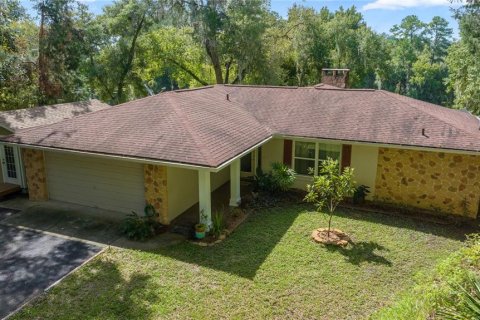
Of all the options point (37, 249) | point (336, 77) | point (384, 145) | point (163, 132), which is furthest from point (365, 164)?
point (37, 249)

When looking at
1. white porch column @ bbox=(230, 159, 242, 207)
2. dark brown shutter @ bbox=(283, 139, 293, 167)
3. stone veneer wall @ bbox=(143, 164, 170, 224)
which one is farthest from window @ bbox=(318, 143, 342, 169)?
stone veneer wall @ bbox=(143, 164, 170, 224)

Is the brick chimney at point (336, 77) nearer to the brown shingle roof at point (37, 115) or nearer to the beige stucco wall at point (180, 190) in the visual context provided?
the beige stucco wall at point (180, 190)

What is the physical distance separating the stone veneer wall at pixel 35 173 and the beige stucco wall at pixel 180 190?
5.35 m

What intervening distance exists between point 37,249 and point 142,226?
111 inches

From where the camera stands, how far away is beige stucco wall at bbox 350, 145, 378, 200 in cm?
1338

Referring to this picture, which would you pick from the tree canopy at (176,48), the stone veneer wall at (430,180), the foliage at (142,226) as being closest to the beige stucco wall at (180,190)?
the foliage at (142,226)

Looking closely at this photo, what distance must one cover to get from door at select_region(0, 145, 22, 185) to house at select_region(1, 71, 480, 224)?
121 centimetres

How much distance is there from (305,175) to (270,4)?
78.6ft

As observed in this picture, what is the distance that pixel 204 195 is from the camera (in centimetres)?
1073

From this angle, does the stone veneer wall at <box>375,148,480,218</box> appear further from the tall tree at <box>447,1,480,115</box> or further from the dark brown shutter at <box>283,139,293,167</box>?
the tall tree at <box>447,1,480,115</box>

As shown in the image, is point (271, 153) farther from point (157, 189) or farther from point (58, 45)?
point (58, 45)

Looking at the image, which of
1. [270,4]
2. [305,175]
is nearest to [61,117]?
[305,175]

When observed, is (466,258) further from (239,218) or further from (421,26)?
(421,26)

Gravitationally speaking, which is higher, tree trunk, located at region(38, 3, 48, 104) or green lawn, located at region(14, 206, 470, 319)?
tree trunk, located at region(38, 3, 48, 104)
